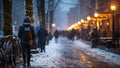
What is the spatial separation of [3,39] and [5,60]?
0.87 metres

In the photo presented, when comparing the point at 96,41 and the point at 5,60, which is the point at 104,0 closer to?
the point at 96,41

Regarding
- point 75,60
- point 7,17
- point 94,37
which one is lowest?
point 75,60

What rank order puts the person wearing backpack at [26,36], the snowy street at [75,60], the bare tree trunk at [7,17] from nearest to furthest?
1. the person wearing backpack at [26,36]
2. the snowy street at [75,60]
3. the bare tree trunk at [7,17]

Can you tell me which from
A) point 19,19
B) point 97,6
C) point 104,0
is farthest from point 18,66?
point 19,19

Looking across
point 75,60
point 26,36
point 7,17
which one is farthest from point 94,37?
point 26,36

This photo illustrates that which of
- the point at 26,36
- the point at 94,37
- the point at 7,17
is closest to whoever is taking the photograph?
the point at 26,36

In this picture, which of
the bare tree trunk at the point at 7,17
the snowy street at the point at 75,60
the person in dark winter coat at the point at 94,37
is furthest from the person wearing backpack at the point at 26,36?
the person in dark winter coat at the point at 94,37

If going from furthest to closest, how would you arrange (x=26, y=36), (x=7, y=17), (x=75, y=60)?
(x=75, y=60)
(x=7, y=17)
(x=26, y=36)

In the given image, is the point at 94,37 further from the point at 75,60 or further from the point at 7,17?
the point at 7,17

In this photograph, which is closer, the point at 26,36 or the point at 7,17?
the point at 26,36

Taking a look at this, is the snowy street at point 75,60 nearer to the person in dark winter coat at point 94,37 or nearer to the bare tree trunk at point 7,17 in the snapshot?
the bare tree trunk at point 7,17

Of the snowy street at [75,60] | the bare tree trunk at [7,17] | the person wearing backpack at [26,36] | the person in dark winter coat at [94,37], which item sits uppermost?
the bare tree trunk at [7,17]

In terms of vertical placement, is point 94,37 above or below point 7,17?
below

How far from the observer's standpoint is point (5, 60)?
1262 centimetres
